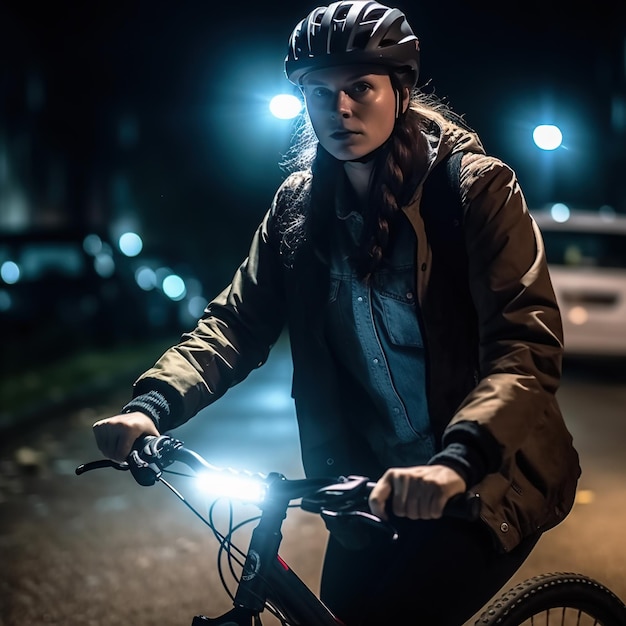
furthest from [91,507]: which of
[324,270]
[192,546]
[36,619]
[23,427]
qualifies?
[324,270]

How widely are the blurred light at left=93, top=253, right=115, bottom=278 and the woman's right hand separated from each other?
53.5 feet

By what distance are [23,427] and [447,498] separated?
32.2 ft

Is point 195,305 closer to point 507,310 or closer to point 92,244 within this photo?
point 92,244

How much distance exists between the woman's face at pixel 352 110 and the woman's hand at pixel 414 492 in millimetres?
930

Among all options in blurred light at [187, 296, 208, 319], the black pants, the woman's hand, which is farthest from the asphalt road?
blurred light at [187, 296, 208, 319]

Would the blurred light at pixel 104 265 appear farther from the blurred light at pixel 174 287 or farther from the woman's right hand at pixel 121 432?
the woman's right hand at pixel 121 432

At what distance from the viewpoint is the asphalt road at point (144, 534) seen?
17.9ft

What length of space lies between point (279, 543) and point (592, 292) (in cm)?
1160

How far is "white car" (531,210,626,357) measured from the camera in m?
13.5

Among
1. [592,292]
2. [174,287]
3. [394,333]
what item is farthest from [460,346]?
[174,287]

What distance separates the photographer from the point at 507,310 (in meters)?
2.49

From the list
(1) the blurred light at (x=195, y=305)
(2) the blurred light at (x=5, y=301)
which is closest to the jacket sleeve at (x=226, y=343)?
(2) the blurred light at (x=5, y=301)

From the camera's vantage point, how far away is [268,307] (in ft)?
10.2

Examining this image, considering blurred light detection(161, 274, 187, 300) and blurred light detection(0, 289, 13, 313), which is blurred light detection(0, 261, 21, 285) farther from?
blurred light detection(161, 274, 187, 300)
